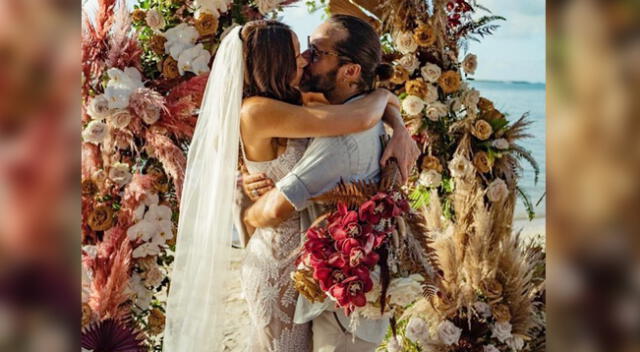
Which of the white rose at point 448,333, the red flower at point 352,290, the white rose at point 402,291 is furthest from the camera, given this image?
the white rose at point 448,333

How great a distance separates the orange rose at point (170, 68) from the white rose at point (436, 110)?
136 cm

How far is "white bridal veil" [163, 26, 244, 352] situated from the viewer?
116 inches

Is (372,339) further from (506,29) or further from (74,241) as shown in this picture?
(506,29)

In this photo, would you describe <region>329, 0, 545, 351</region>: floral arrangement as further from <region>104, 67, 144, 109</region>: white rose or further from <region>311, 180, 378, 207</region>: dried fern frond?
<region>104, 67, 144, 109</region>: white rose

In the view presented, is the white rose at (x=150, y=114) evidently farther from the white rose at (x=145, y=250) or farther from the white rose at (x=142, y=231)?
the white rose at (x=145, y=250)

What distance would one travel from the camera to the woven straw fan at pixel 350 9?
12.8ft

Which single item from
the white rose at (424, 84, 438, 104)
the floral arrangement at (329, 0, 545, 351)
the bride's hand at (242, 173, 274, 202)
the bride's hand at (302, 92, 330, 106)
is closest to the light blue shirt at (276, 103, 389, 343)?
the bride's hand at (242, 173, 274, 202)

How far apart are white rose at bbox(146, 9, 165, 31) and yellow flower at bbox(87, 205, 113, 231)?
91 cm

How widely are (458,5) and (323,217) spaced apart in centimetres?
164

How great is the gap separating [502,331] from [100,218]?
2.09 m

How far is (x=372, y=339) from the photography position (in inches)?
121

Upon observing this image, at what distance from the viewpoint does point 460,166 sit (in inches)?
151

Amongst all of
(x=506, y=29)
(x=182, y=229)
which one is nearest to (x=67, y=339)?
(x=182, y=229)

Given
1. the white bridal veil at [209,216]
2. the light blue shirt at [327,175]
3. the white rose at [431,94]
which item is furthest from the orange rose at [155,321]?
the white rose at [431,94]
